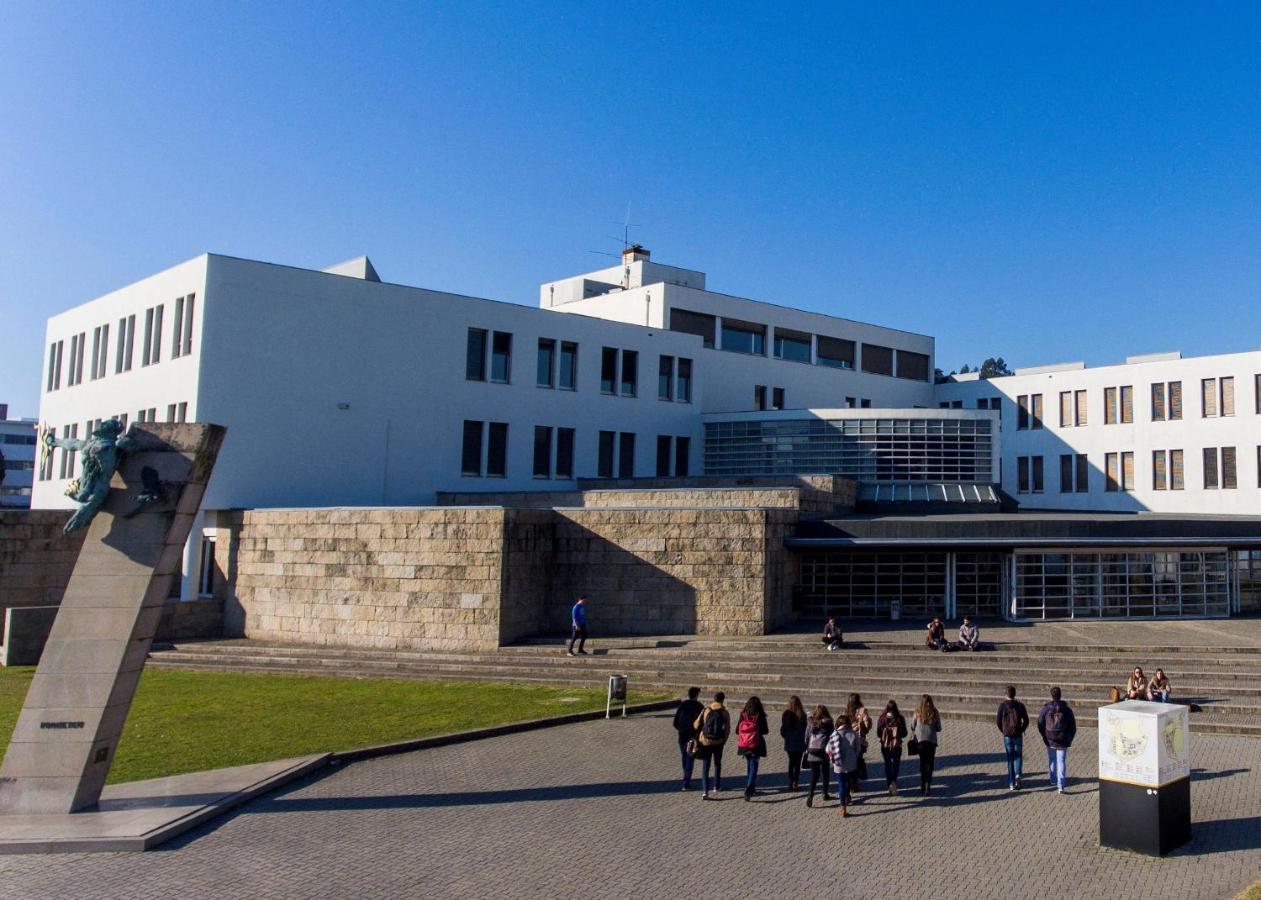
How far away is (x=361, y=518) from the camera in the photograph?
27750 mm

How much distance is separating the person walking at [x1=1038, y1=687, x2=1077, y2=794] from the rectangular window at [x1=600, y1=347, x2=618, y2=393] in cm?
2927

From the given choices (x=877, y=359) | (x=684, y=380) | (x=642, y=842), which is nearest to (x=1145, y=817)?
(x=642, y=842)

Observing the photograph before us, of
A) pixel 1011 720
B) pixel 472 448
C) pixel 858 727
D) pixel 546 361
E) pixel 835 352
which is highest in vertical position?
pixel 835 352

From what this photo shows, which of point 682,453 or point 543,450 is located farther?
point 682,453

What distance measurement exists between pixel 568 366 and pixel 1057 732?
29.3 meters

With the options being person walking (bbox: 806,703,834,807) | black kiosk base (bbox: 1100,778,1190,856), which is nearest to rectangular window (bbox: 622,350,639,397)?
person walking (bbox: 806,703,834,807)

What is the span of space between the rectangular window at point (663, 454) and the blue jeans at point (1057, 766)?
1164 inches

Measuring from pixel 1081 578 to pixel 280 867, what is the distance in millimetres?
25316

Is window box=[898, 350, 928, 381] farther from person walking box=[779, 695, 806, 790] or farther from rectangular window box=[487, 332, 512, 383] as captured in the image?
person walking box=[779, 695, 806, 790]

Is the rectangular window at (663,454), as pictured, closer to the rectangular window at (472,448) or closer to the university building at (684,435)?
the university building at (684,435)

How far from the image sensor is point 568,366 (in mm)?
41188

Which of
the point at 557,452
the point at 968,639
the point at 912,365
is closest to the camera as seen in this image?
the point at 968,639

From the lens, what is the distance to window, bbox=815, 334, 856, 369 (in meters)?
52.3

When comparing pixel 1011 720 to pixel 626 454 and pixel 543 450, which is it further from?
pixel 626 454
